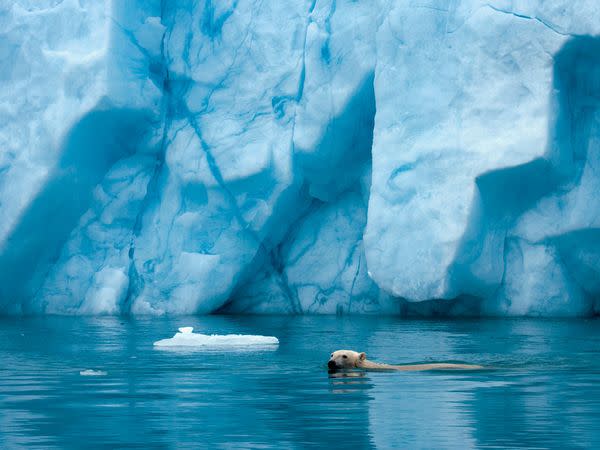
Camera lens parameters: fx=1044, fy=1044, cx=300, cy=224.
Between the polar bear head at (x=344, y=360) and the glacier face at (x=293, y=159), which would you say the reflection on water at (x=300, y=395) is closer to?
the polar bear head at (x=344, y=360)

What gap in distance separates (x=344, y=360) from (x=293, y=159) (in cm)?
796

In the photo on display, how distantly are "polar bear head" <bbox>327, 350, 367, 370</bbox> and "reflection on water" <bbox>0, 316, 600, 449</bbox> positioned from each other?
0.41ft

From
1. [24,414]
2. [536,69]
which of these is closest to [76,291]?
[536,69]

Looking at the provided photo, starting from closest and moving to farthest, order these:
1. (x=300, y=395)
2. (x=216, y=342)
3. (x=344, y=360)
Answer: (x=300, y=395)
(x=344, y=360)
(x=216, y=342)

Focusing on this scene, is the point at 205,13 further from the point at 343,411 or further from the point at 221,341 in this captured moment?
the point at 343,411

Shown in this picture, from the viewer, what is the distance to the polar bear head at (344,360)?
651 cm

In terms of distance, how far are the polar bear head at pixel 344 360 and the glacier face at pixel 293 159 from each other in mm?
6240

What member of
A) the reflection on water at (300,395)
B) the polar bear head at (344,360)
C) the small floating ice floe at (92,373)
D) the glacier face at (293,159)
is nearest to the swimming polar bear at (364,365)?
the polar bear head at (344,360)

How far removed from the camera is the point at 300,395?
5.27 metres

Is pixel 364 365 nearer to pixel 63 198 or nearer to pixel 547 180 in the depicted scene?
pixel 547 180

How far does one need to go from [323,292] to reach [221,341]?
6.01m

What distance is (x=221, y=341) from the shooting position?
8.95 meters

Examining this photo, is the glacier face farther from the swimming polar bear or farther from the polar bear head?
the polar bear head

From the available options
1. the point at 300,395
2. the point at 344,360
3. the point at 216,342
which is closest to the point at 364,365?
the point at 344,360
